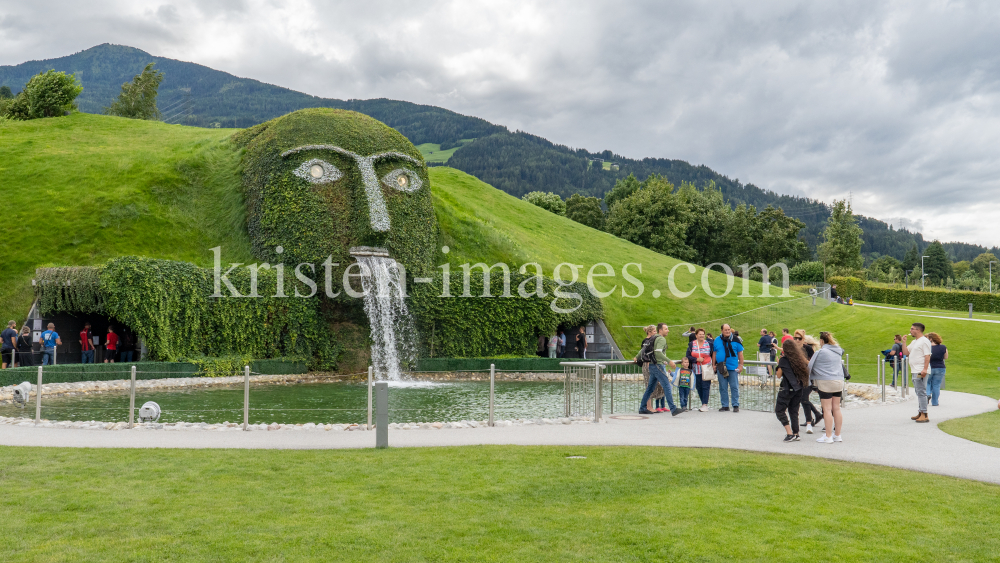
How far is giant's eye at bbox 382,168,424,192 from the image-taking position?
2894cm

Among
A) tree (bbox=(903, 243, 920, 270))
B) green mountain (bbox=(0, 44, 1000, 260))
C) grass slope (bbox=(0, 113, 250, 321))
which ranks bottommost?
grass slope (bbox=(0, 113, 250, 321))

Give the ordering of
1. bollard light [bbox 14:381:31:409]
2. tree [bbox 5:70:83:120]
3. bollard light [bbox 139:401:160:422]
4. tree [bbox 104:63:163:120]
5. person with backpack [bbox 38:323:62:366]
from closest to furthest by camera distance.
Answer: bollard light [bbox 139:401:160:422], bollard light [bbox 14:381:31:409], person with backpack [bbox 38:323:62:366], tree [bbox 5:70:83:120], tree [bbox 104:63:163:120]

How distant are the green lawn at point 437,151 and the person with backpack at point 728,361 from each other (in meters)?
147

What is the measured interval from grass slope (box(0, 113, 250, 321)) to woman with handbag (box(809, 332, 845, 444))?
81.4 ft

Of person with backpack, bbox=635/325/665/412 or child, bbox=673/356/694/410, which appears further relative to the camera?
child, bbox=673/356/694/410

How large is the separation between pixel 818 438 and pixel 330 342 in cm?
2039

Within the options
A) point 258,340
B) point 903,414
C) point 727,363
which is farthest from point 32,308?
point 903,414

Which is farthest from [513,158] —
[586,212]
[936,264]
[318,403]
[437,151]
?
[318,403]

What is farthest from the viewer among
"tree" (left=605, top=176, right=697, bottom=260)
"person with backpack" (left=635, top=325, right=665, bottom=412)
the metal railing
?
"tree" (left=605, top=176, right=697, bottom=260)

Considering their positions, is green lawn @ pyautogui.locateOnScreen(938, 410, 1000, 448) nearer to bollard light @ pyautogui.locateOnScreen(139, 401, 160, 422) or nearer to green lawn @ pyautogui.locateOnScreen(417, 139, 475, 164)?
bollard light @ pyautogui.locateOnScreen(139, 401, 160, 422)

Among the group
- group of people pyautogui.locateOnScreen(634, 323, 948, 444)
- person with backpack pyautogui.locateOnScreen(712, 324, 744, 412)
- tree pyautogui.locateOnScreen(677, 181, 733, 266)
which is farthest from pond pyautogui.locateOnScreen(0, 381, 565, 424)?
tree pyautogui.locateOnScreen(677, 181, 733, 266)

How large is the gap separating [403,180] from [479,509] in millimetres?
24127

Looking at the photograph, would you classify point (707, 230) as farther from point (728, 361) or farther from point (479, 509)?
point (479, 509)

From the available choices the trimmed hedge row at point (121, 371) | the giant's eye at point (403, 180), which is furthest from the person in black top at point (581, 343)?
the trimmed hedge row at point (121, 371)
